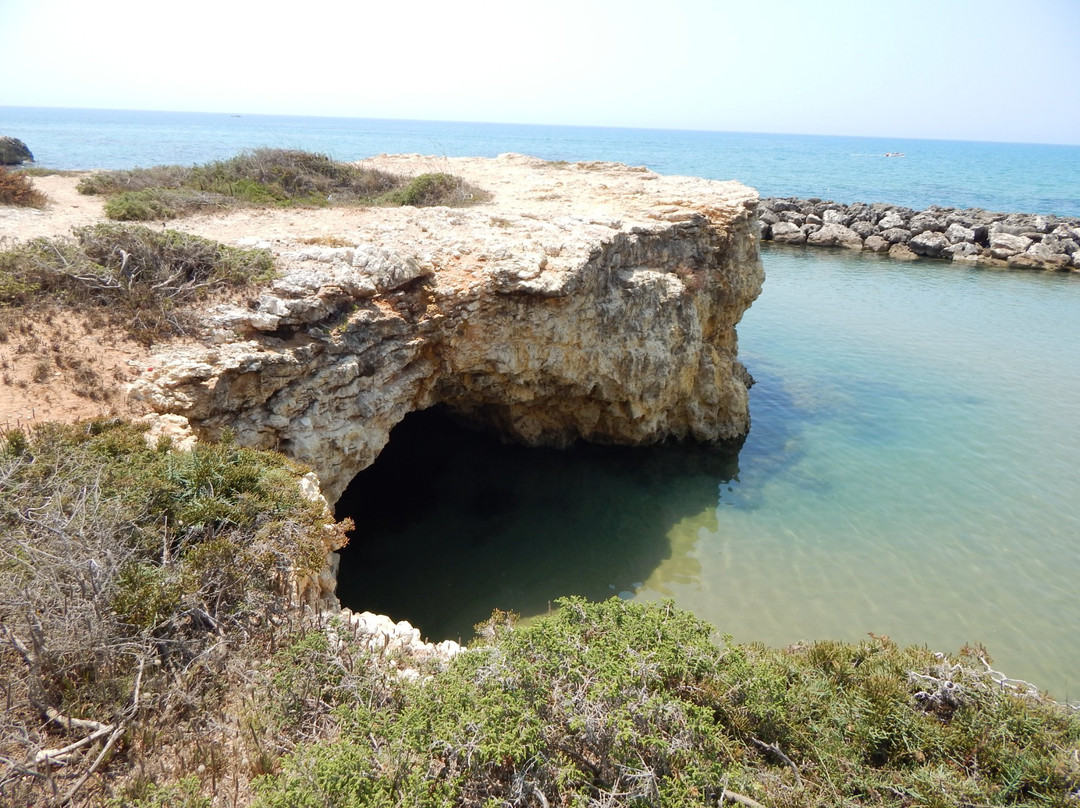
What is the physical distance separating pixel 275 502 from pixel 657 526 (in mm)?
8104

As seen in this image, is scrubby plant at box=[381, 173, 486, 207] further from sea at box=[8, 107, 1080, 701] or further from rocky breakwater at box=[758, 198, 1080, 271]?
rocky breakwater at box=[758, 198, 1080, 271]

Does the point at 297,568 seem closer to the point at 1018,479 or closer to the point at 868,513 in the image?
the point at 868,513

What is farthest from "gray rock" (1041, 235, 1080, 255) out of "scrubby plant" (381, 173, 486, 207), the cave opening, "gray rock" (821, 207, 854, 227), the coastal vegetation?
"scrubby plant" (381, 173, 486, 207)

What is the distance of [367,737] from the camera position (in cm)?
446

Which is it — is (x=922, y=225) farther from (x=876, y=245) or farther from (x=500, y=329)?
(x=500, y=329)

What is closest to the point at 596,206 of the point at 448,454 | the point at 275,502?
the point at 448,454

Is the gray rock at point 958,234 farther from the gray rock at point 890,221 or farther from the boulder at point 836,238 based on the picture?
the boulder at point 836,238

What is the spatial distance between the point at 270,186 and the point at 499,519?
34.2ft

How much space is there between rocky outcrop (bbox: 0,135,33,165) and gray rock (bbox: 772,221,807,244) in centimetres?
3925

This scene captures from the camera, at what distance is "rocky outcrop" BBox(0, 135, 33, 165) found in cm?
2384

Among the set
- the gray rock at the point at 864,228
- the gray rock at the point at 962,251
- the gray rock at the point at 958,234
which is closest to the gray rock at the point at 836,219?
the gray rock at the point at 864,228

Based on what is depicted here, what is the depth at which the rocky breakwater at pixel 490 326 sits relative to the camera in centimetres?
827

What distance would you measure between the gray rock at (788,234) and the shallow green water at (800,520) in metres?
20.7

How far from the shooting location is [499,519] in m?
12.2
